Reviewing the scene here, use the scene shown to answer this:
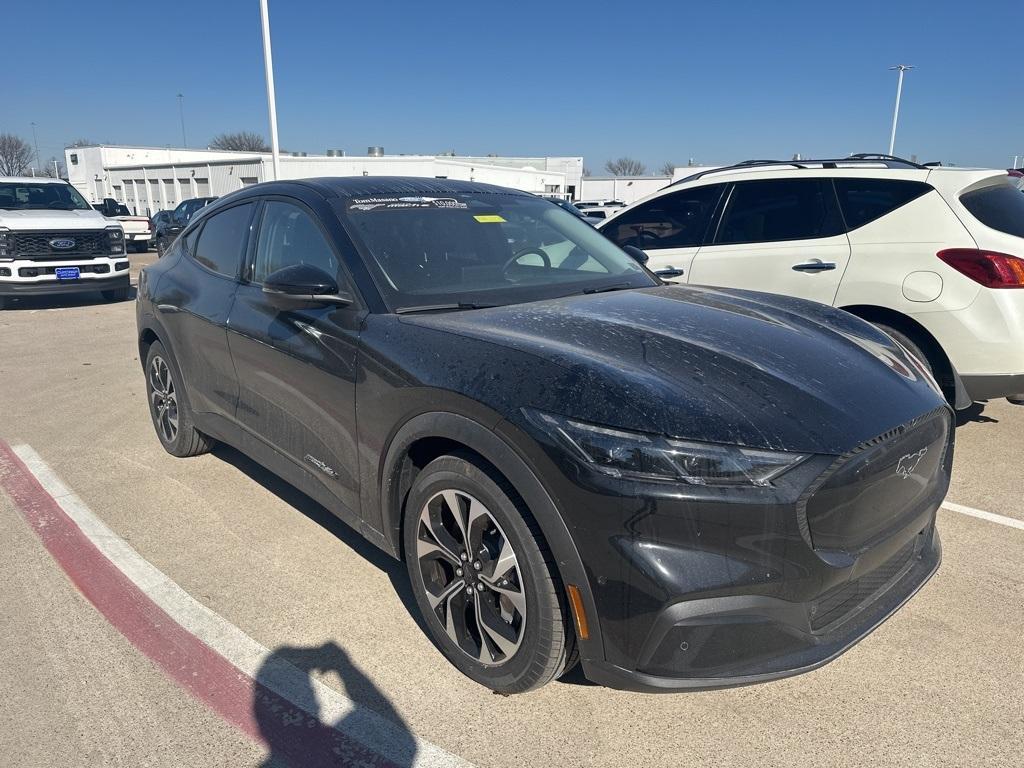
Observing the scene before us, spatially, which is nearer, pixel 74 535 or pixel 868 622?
Result: pixel 868 622

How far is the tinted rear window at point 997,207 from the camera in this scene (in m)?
4.52

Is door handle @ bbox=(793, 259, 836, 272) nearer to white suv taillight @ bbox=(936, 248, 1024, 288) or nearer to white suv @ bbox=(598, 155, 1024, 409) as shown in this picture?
white suv @ bbox=(598, 155, 1024, 409)

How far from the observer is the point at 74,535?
376 centimetres

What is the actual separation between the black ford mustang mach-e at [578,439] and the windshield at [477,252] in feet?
0.05

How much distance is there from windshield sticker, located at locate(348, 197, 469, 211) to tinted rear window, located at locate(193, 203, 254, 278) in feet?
3.02

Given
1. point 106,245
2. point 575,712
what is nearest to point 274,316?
point 575,712

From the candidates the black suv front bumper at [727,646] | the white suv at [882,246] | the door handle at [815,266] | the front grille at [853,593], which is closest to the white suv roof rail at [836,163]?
the white suv at [882,246]

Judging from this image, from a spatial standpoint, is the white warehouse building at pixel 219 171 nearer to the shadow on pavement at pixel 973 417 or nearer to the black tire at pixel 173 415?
the black tire at pixel 173 415

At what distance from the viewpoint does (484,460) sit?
2.35 metres

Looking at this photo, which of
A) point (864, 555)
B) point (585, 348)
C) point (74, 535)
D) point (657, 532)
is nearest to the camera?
point (657, 532)

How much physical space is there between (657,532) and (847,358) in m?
1.16

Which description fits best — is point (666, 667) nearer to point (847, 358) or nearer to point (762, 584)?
point (762, 584)

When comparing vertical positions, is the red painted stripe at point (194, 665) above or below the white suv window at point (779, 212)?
below

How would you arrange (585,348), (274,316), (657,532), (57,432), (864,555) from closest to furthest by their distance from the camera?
(657,532) → (864,555) → (585,348) → (274,316) → (57,432)
